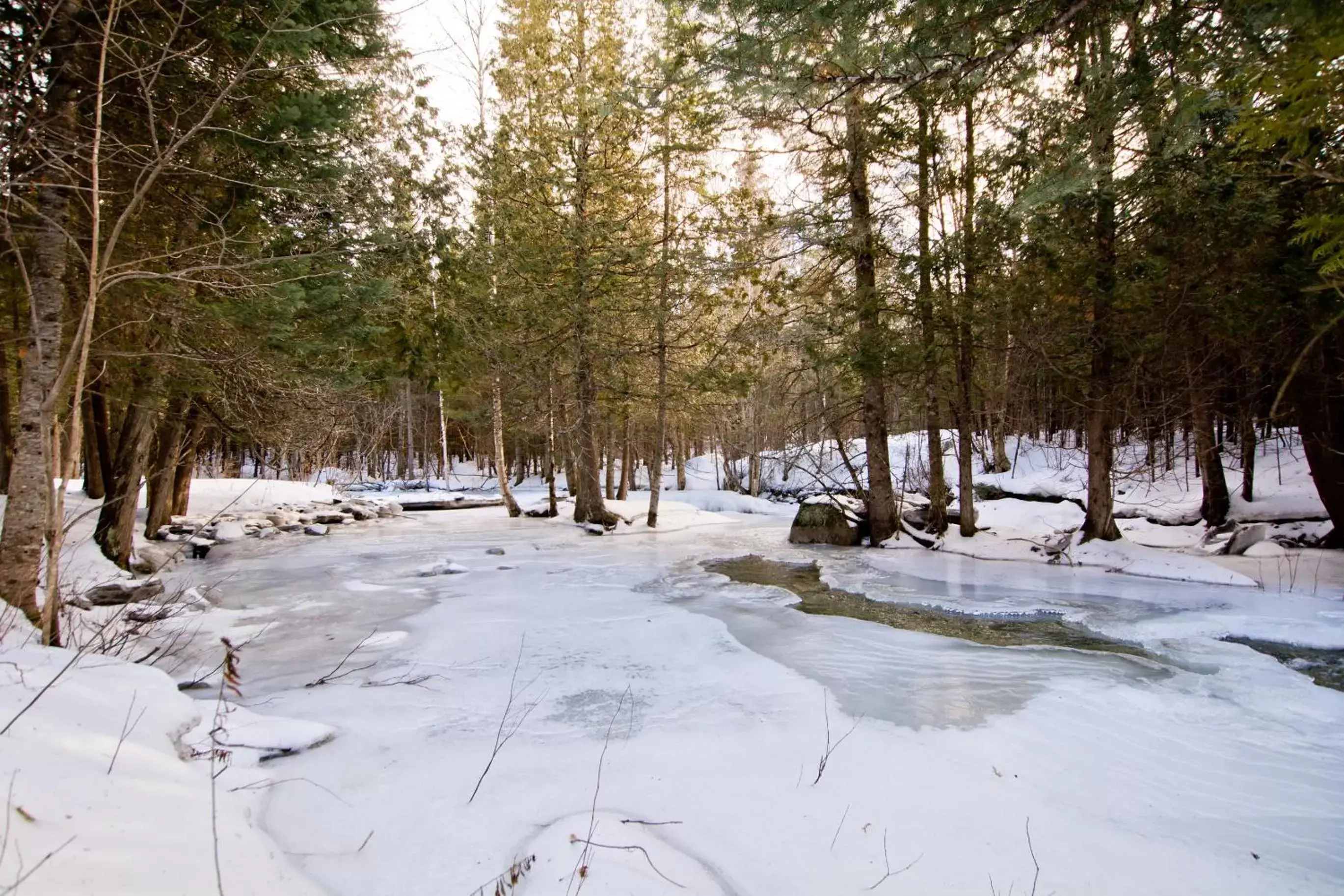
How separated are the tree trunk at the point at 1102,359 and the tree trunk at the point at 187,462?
11607mm

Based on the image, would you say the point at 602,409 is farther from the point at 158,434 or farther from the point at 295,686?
the point at 295,686

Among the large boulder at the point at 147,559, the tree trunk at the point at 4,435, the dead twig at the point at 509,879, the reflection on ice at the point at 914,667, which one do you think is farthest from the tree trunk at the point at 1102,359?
the tree trunk at the point at 4,435

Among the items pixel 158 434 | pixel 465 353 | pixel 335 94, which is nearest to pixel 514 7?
pixel 465 353

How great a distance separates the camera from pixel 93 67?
4.59 metres

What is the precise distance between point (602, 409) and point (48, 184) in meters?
13.1

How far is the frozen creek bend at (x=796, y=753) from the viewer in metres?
2.37

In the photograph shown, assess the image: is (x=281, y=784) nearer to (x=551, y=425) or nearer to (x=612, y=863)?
(x=612, y=863)

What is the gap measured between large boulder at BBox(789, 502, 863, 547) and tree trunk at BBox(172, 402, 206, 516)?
10107 millimetres

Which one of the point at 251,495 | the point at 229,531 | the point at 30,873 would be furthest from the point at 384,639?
the point at 251,495

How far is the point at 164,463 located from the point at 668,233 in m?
10.5

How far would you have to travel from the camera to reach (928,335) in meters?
10.3

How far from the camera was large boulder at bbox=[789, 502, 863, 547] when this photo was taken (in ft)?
40.0

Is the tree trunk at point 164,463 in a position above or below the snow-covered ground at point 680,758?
above

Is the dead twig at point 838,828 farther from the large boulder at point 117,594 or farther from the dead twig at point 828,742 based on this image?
the large boulder at point 117,594
